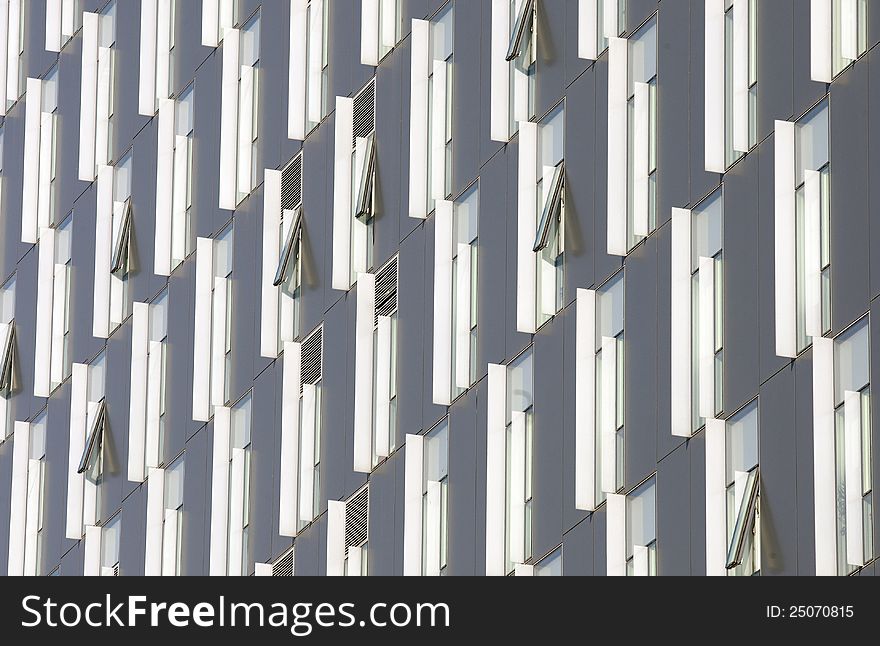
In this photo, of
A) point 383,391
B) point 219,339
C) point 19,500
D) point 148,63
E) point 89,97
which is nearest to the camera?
point 383,391

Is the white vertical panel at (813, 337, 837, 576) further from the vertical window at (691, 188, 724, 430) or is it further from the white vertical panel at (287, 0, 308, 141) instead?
the white vertical panel at (287, 0, 308, 141)

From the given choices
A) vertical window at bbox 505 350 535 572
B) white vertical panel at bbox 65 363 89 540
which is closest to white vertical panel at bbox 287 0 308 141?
white vertical panel at bbox 65 363 89 540

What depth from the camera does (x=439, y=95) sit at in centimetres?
4684

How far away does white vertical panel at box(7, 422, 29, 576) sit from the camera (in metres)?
59.3

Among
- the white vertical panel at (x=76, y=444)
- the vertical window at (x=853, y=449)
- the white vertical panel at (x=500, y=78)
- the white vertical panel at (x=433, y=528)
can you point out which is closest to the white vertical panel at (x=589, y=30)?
the white vertical panel at (x=500, y=78)

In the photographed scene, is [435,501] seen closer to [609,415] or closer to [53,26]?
[609,415]

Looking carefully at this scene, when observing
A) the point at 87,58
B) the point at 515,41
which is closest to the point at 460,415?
the point at 515,41

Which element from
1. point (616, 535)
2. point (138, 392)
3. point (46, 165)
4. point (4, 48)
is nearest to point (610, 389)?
point (616, 535)

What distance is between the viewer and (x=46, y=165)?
61.1 metres

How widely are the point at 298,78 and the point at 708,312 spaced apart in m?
14.1

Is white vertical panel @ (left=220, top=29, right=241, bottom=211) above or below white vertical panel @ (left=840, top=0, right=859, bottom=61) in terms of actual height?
above

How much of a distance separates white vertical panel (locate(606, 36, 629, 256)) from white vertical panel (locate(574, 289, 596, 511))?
1.00 meters

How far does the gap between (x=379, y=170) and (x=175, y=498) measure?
873 centimetres

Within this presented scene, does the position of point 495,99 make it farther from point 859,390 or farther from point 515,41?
point 859,390
